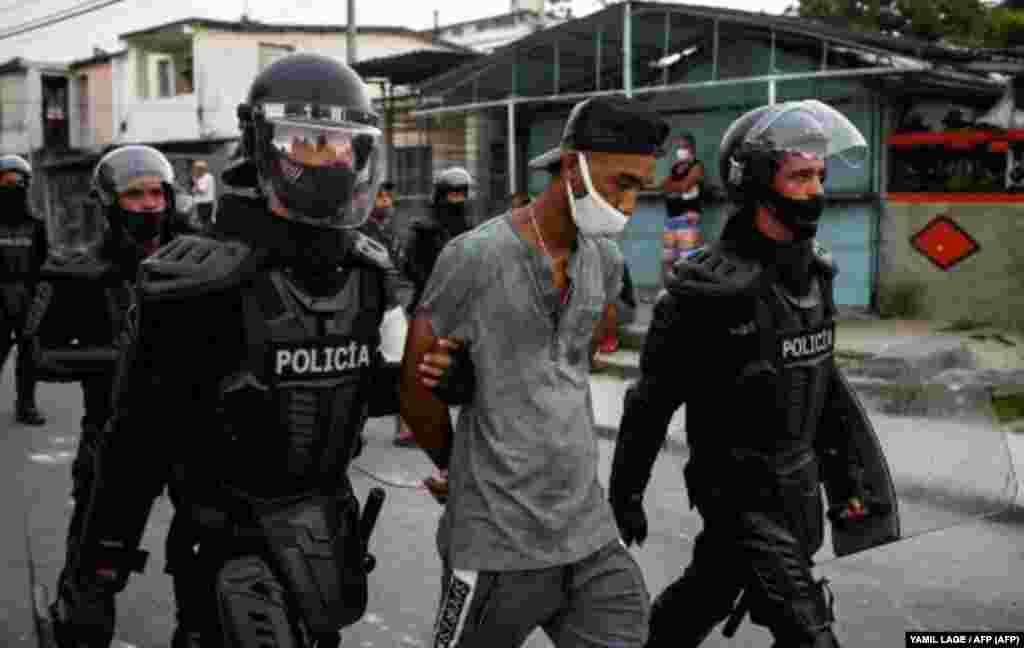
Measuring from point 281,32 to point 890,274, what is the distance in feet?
74.4

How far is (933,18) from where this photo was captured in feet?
64.1

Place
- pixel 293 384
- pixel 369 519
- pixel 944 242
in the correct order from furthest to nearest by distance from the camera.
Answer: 1. pixel 944 242
2. pixel 369 519
3. pixel 293 384

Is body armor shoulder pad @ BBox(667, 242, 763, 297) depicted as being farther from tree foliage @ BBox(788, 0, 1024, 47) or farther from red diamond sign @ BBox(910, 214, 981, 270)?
tree foliage @ BBox(788, 0, 1024, 47)

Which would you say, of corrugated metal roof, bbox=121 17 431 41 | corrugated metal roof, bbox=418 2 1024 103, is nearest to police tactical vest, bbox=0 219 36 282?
corrugated metal roof, bbox=418 2 1024 103

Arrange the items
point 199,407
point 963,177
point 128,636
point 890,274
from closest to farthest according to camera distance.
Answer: point 199,407
point 128,636
point 963,177
point 890,274

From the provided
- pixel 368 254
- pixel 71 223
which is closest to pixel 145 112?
pixel 71 223

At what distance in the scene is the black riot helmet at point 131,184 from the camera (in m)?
4.80

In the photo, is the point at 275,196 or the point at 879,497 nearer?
the point at 275,196

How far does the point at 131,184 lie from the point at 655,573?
276 centimetres

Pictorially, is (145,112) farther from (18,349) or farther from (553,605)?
(553,605)

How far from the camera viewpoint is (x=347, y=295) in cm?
277

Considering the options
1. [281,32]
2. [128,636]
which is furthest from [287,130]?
[281,32]

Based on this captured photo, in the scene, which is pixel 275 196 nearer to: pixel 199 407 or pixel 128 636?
pixel 199 407

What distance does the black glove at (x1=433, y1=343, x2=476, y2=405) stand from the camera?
269 cm
